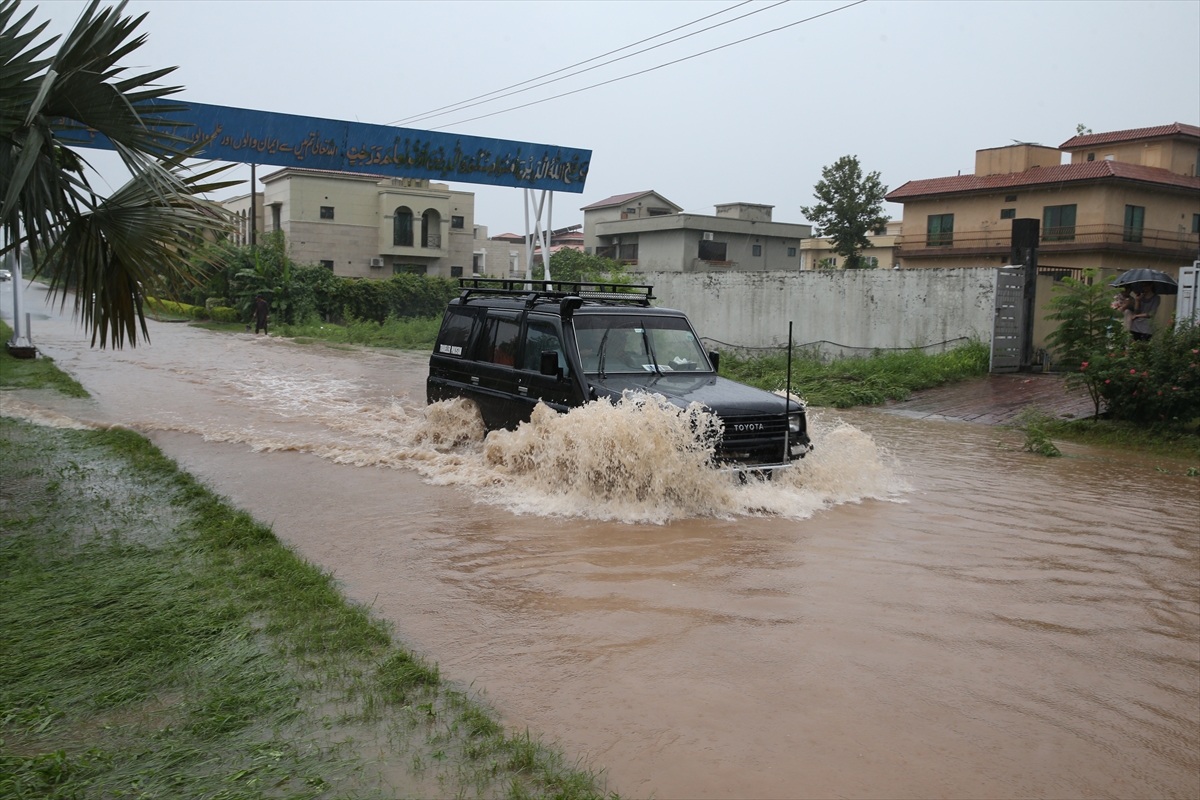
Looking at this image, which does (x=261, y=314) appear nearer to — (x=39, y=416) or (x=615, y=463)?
(x=39, y=416)

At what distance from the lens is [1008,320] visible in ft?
63.8

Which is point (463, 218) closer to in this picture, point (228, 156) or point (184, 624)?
point (228, 156)

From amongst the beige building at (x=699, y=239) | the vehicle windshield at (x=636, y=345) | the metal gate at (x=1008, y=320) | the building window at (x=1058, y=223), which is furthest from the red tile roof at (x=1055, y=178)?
the vehicle windshield at (x=636, y=345)

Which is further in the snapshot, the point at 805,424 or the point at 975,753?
the point at 805,424

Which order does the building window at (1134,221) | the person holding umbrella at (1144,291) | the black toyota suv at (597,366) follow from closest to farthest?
the black toyota suv at (597,366) < the person holding umbrella at (1144,291) < the building window at (1134,221)

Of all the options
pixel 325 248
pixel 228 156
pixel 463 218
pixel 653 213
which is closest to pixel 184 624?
pixel 228 156

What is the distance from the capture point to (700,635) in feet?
18.1

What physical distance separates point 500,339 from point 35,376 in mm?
11059

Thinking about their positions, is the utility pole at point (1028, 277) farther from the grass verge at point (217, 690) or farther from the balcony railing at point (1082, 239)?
the balcony railing at point (1082, 239)

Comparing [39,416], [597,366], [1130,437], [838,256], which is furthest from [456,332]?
[838,256]

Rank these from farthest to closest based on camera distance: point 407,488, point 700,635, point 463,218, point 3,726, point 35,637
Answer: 1. point 463,218
2. point 407,488
3. point 700,635
4. point 35,637
5. point 3,726

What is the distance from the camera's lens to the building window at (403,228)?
161 feet

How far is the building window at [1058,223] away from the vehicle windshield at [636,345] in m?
38.3

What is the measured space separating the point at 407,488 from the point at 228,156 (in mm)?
12384
